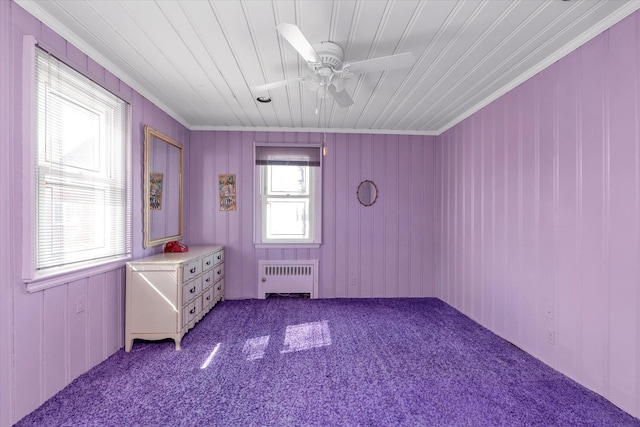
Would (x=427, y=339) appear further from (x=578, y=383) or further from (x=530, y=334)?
(x=578, y=383)

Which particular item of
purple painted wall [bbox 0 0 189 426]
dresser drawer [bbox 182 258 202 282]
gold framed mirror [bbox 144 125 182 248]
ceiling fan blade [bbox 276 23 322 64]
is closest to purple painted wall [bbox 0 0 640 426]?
purple painted wall [bbox 0 0 189 426]

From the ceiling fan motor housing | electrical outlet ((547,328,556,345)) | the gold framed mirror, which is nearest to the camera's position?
the ceiling fan motor housing

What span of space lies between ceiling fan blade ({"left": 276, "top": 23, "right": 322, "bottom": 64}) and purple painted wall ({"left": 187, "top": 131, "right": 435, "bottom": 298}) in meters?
Result: 2.44

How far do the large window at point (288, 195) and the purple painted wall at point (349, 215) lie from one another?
132 mm

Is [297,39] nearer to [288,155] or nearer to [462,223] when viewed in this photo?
[288,155]

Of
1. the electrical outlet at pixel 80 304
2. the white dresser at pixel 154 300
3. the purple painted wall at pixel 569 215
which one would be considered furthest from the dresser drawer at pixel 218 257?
the purple painted wall at pixel 569 215

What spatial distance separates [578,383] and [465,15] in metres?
2.59

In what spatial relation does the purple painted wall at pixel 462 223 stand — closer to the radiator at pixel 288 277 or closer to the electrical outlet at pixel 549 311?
the electrical outlet at pixel 549 311

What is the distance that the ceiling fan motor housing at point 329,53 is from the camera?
199 centimetres

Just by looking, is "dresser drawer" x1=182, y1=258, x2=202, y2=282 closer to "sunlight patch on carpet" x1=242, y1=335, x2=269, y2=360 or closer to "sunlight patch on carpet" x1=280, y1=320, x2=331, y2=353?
"sunlight patch on carpet" x1=242, y1=335, x2=269, y2=360

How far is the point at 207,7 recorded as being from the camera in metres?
1.69

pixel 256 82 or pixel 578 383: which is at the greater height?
pixel 256 82

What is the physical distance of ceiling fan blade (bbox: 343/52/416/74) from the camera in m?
1.75

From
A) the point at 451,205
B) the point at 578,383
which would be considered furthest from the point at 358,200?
the point at 578,383
